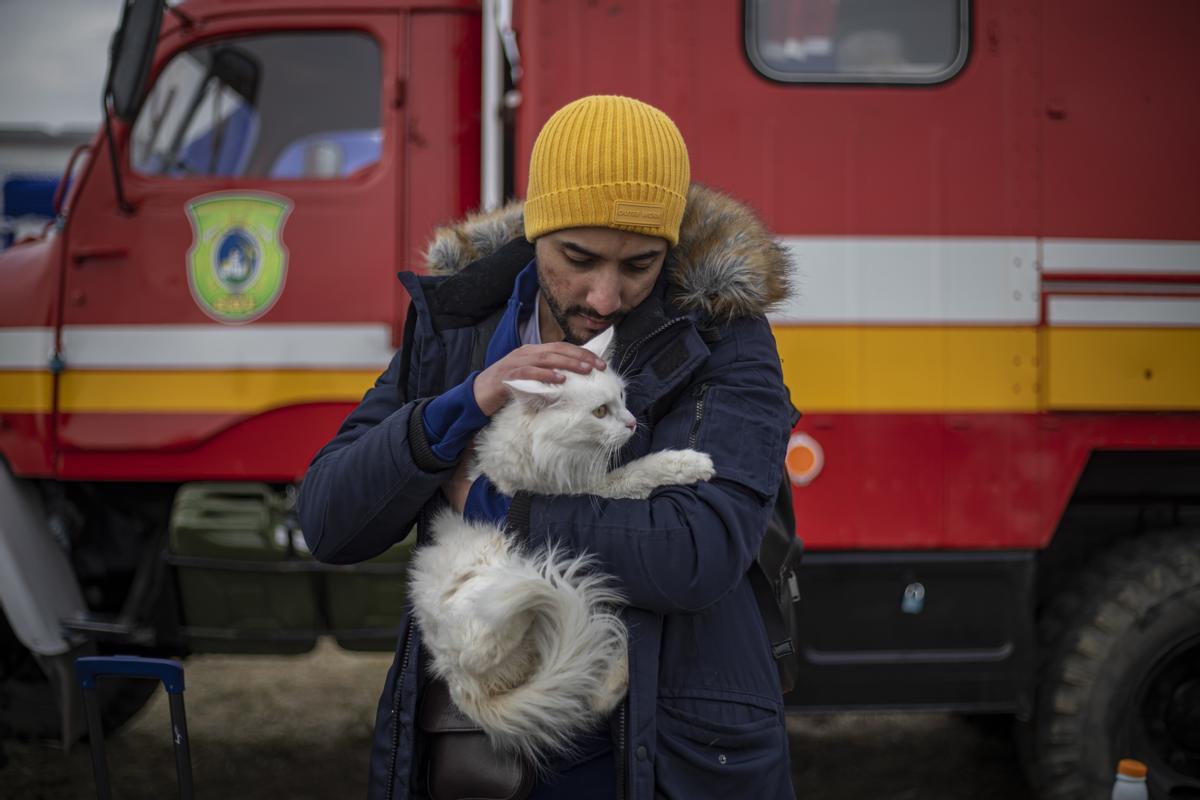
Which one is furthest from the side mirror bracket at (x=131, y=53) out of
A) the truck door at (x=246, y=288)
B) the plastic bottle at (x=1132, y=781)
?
the plastic bottle at (x=1132, y=781)

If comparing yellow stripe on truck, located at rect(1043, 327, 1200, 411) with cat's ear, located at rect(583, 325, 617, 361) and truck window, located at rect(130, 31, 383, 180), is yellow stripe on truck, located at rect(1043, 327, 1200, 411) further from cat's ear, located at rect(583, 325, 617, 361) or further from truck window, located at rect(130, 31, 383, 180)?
truck window, located at rect(130, 31, 383, 180)

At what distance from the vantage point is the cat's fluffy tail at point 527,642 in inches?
62.7

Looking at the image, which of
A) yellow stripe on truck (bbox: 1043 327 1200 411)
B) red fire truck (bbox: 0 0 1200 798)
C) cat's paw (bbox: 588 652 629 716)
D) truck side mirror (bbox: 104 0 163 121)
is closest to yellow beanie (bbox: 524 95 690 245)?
cat's paw (bbox: 588 652 629 716)

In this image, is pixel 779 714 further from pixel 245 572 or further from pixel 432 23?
pixel 432 23

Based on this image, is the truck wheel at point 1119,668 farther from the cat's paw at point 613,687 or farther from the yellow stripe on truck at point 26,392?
the yellow stripe on truck at point 26,392

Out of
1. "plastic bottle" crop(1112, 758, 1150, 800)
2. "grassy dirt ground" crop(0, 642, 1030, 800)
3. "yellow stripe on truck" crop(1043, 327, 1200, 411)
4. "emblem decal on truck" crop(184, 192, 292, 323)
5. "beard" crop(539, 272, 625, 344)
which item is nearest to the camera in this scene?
"beard" crop(539, 272, 625, 344)

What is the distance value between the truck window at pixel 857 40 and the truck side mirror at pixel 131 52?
1942 millimetres

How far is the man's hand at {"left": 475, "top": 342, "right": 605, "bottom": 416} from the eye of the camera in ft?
5.08

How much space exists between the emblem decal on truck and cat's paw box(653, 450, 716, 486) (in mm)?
2539

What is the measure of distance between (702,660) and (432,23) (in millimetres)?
2951

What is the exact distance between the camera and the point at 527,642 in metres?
1.72

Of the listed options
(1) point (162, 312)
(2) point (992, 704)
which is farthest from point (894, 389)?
(1) point (162, 312)

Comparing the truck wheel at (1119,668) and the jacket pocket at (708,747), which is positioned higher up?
the jacket pocket at (708,747)

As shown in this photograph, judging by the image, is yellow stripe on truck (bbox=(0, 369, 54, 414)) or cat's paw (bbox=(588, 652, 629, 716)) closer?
cat's paw (bbox=(588, 652, 629, 716))
